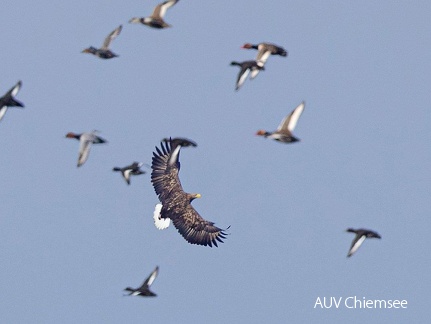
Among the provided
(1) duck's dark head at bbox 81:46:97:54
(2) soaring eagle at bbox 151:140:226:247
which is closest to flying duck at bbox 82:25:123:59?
(1) duck's dark head at bbox 81:46:97:54

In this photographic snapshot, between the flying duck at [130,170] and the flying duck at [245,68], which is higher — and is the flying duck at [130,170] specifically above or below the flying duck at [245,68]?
below

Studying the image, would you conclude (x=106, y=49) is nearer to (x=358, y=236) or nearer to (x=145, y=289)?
(x=145, y=289)

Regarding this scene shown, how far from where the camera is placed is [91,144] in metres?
62.4

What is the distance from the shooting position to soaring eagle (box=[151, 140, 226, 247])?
213 ft

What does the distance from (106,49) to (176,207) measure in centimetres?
882

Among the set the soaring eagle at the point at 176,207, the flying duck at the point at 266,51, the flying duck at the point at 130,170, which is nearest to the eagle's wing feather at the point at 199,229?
the soaring eagle at the point at 176,207

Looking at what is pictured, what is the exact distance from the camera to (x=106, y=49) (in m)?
68.4

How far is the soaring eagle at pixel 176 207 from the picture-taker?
64.9 m

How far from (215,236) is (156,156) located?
533 cm

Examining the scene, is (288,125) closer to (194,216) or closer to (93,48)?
(194,216)

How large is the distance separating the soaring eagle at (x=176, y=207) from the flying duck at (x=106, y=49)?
17.0ft

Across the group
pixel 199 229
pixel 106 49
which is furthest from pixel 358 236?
pixel 106 49

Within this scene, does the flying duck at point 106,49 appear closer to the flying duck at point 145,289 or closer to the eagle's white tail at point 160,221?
the eagle's white tail at point 160,221

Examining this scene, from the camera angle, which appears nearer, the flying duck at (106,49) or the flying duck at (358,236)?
the flying duck at (358,236)
